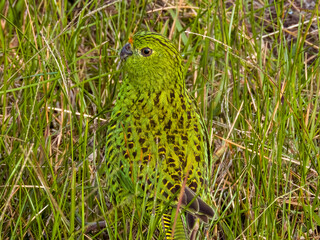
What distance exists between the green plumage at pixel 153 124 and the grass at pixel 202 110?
0.58ft

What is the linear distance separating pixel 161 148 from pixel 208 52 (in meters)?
1.57

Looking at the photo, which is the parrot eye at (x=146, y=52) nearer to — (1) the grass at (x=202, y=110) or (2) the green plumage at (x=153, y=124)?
(2) the green plumage at (x=153, y=124)

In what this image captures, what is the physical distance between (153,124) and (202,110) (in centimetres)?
99

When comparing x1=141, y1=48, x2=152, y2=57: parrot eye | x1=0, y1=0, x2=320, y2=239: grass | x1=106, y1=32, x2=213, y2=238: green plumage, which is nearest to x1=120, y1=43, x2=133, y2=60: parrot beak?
x1=106, y1=32, x2=213, y2=238: green plumage

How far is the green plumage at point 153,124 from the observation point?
3.91 m

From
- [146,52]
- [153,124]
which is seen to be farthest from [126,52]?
[153,124]

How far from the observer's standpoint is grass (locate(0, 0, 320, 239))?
4.02m

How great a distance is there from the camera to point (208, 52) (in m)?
5.26

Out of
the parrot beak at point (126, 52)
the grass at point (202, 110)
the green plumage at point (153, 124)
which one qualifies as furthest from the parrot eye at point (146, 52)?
the grass at point (202, 110)

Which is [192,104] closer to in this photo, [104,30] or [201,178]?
[201,178]

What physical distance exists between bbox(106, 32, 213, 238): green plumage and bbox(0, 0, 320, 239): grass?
0.18 metres

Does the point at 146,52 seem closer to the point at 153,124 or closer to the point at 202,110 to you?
the point at 153,124

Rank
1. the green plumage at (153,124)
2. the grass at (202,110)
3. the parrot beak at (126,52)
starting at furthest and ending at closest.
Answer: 1. the parrot beak at (126,52)
2. the grass at (202,110)
3. the green plumage at (153,124)

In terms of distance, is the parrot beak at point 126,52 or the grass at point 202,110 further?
the parrot beak at point 126,52
